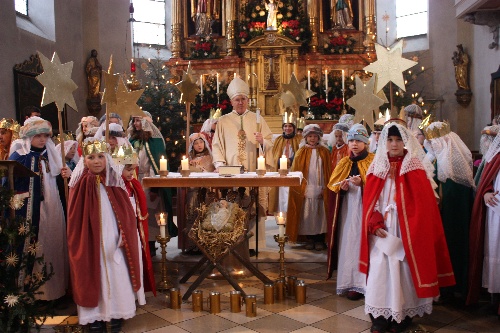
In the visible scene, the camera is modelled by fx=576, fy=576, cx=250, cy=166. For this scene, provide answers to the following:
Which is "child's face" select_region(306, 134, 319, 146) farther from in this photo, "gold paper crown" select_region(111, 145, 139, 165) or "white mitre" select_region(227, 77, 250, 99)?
"gold paper crown" select_region(111, 145, 139, 165)

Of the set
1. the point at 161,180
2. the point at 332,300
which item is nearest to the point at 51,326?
the point at 161,180

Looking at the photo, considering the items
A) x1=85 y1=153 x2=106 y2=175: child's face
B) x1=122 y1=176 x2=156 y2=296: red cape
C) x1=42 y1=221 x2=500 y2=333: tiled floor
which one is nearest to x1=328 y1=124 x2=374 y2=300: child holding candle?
x1=42 y1=221 x2=500 y2=333: tiled floor

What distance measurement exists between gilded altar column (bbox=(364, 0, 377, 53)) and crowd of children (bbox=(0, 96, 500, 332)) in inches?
348

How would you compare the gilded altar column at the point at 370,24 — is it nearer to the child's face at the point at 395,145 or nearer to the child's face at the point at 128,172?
the child's face at the point at 395,145

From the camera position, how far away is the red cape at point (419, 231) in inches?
184

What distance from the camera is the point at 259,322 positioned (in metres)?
5.35

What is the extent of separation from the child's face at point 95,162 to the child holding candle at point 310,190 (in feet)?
12.2

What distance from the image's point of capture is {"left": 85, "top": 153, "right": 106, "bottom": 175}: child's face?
4984 mm

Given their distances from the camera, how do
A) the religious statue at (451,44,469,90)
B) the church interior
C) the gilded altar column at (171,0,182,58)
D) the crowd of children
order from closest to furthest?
the crowd of children
the church interior
the religious statue at (451,44,469,90)
the gilded altar column at (171,0,182,58)

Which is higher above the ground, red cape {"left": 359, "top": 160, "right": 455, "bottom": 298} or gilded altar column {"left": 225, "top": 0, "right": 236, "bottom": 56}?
gilded altar column {"left": 225, "top": 0, "right": 236, "bottom": 56}

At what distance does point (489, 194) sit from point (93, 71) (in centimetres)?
1125

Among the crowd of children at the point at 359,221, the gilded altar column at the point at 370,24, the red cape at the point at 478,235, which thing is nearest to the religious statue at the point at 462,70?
the gilded altar column at the point at 370,24

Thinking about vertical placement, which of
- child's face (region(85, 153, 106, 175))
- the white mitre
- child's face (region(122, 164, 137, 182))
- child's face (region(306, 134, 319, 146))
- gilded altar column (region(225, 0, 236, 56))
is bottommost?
child's face (region(122, 164, 137, 182))

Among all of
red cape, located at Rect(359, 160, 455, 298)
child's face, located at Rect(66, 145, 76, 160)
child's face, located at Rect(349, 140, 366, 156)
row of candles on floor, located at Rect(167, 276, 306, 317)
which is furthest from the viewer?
child's face, located at Rect(66, 145, 76, 160)
